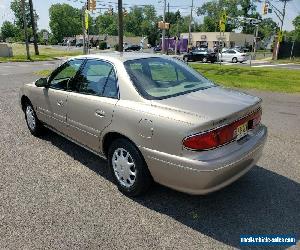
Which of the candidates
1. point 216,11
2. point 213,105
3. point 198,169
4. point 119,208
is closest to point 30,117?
point 119,208

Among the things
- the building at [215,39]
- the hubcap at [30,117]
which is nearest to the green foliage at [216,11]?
the building at [215,39]

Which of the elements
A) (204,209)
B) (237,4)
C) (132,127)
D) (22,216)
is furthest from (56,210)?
(237,4)

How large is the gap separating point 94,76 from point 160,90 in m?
1.07

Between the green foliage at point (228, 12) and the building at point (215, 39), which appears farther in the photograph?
the green foliage at point (228, 12)

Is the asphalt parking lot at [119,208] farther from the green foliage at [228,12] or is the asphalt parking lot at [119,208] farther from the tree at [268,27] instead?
the tree at [268,27]

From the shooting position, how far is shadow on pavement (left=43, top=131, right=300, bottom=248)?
10.8 feet

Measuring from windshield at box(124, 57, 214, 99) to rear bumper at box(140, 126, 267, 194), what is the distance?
0.77m

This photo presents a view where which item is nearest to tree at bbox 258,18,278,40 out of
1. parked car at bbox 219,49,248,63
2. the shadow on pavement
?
parked car at bbox 219,49,248,63

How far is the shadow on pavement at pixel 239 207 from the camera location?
3293 mm

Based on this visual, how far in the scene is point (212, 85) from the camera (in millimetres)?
4379

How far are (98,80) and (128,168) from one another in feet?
4.18

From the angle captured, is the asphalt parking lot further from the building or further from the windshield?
the building

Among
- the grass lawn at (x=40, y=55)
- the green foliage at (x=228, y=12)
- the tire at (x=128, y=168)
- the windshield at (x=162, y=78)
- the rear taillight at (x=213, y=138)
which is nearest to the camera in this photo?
the rear taillight at (x=213, y=138)

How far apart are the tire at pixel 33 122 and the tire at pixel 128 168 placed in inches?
→ 96.2
